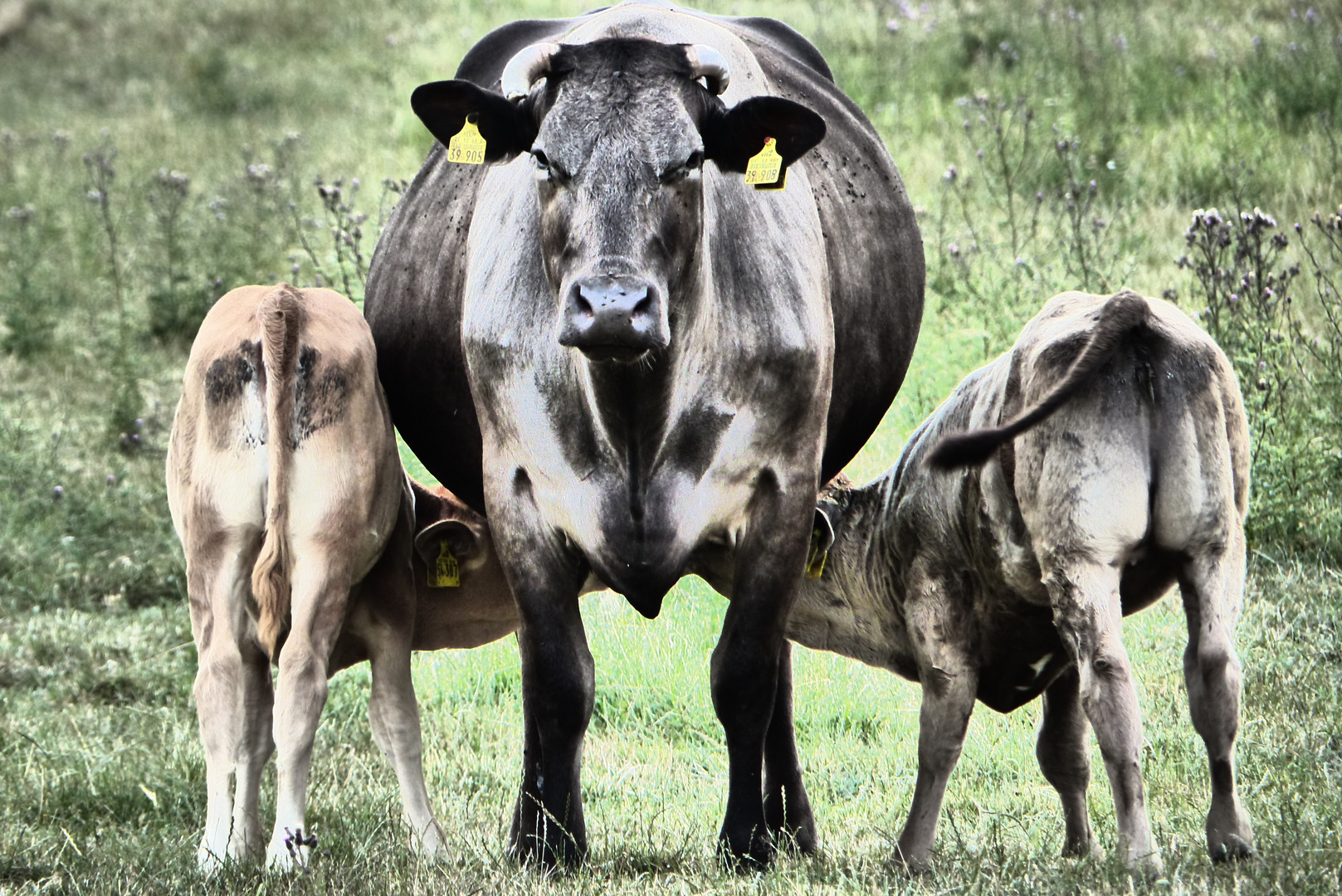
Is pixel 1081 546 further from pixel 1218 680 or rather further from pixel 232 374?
pixel 232 374

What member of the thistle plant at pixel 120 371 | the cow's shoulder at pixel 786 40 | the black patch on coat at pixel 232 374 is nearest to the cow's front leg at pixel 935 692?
the black patch on coat at pixel 232 374

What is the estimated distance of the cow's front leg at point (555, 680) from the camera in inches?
172

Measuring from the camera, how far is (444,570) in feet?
16.9

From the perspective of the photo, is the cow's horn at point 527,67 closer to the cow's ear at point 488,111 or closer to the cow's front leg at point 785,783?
the cow's ear at point 488,111

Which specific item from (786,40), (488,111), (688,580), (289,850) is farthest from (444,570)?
(786,40)

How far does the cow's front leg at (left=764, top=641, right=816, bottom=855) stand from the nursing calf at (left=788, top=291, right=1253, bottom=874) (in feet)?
2.10

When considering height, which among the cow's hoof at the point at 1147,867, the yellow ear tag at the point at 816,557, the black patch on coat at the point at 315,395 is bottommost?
the cow's hoof at the point at 1147,867

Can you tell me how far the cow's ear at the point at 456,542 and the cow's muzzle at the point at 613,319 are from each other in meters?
1.41

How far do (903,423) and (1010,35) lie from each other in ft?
21.0

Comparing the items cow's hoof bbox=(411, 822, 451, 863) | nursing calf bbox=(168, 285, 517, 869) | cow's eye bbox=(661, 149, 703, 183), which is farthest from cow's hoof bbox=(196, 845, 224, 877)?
cow's eye bbox=(661, 149, 703, 183)

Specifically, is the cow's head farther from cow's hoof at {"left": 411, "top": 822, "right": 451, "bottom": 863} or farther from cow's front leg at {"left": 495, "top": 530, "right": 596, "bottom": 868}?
cow's hoof at {"left": 411, "top": 822, "right": 451, "bottom": 863}

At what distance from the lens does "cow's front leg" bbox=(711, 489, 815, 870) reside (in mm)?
4391

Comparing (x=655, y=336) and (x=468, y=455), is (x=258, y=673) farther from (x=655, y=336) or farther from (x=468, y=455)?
(x=655, y=336)

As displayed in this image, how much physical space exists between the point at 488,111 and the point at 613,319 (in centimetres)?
95
